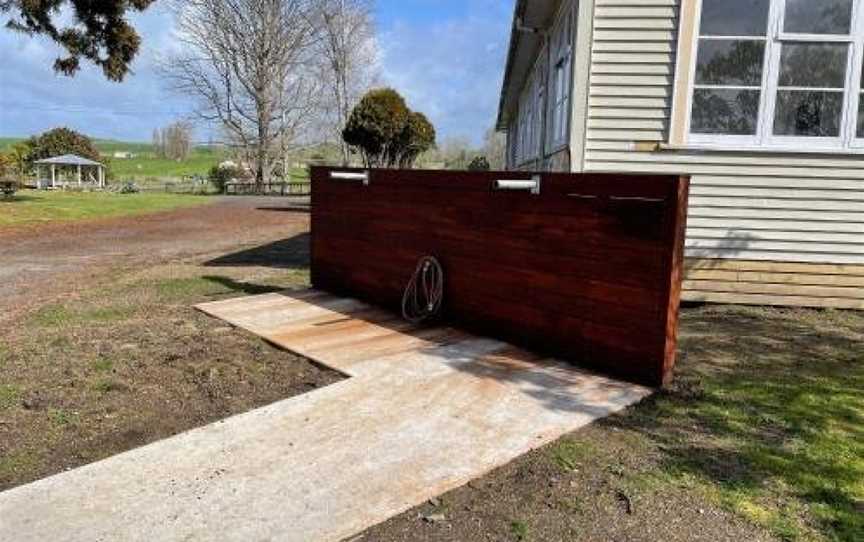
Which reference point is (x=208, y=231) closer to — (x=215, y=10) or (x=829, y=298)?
(x=829, y=298)

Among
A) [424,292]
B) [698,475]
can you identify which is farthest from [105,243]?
[698,475]

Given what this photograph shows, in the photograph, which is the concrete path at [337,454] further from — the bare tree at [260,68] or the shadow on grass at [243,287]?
the bare tree at [260,68]

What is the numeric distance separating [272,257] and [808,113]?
7.71 m

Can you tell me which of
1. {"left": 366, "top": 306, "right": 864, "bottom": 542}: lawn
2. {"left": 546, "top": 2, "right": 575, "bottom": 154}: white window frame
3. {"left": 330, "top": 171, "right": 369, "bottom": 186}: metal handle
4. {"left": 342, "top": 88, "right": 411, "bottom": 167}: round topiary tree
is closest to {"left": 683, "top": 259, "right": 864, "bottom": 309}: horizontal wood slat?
{"left": 546, "top": 2, "right": 575, "bottom": 154}: white window frame

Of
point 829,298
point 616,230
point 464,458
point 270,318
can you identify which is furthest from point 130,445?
point 829,298

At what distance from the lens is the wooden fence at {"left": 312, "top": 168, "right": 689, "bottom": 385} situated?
167 inches

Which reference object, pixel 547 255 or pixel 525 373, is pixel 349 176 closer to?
pixel 547 255

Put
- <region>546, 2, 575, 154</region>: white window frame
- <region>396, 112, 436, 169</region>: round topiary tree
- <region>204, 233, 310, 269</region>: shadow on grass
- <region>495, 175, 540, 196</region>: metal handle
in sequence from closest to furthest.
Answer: <region>495, 175, 540, 196</region>: metal handle → <region>546, 2, 575, 154</region>: white window frame → <region>204, 233, 310, 269</region>: shadow on grass → <region>396, 112, 436, 169</region>: round topiary tree

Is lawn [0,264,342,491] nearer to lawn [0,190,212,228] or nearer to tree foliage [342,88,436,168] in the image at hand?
lawn [0,190,212,228]

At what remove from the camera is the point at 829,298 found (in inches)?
276

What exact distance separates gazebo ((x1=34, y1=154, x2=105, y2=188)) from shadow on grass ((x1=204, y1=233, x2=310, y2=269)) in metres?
36.7

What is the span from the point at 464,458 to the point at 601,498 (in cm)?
69

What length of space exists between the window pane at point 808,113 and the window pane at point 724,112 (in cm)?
25

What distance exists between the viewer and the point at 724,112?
23.2 feet
